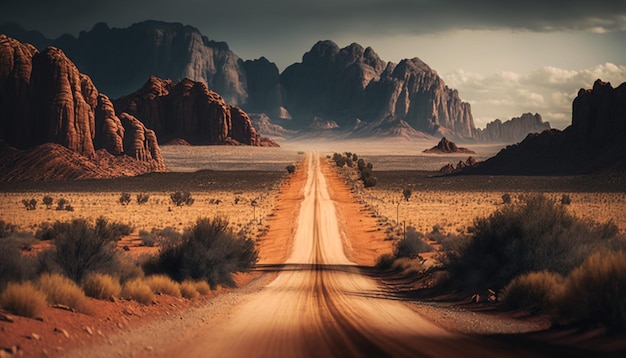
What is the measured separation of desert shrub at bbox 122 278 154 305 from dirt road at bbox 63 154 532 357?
1225mm

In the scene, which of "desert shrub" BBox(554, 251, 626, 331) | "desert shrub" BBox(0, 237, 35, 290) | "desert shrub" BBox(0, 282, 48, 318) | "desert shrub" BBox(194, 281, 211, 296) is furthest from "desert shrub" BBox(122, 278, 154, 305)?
"desert shrub" BBox(554, 251, 626, 331)

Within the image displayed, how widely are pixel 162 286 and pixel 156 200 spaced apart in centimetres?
5837

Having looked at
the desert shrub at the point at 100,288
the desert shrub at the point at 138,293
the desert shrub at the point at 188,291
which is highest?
the desert shrub at the point at 100,288

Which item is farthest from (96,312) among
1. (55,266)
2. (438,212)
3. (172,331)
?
(438,212)

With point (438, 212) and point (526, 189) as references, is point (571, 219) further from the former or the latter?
point (526, 189)

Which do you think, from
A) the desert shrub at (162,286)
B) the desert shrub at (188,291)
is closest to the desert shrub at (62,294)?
the desert shrub at (162,286)

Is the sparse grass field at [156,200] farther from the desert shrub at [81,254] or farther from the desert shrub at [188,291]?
the desert shrub at [188,291]

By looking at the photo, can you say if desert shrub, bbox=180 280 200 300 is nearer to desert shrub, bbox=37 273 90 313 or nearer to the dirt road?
the dirt road

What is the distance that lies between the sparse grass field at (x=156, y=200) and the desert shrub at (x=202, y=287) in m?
23.6

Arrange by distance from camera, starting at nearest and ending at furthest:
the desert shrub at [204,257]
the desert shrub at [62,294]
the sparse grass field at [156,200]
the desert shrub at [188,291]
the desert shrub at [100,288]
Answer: the desert shrub at [62,294]
the desert shrub at [100,288]
the desert shrub at [188,291]
the desert shrub at [204,257]
the sparse grass field at [156,200]

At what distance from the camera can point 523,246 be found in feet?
61.5

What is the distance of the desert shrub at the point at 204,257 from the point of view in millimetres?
22594

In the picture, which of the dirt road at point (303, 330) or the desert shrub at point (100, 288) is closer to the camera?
the dirt road at point (303, 330)

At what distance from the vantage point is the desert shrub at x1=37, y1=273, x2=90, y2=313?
500 inches
